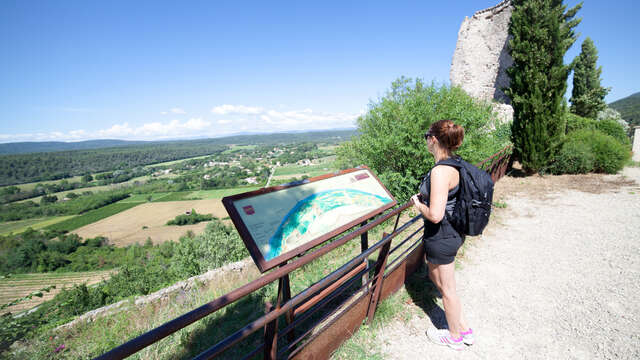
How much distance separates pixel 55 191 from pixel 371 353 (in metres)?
111

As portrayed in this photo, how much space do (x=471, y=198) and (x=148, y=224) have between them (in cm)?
5087

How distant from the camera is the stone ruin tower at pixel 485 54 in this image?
55.5ft

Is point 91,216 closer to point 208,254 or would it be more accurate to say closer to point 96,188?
point 96,188

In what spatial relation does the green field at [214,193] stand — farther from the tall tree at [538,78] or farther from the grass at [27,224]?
the tall tree at [538,78]

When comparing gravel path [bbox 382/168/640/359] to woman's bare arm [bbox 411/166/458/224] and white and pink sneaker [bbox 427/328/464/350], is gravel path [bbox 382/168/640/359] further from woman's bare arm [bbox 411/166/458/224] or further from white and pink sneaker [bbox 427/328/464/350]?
woman's bare arm [bbox 411/166/458/224]

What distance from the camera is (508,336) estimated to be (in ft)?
8.08

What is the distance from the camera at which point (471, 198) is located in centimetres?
189

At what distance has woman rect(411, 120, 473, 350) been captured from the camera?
1805 mm

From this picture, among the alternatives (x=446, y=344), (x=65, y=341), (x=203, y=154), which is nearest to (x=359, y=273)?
(x=446, y=344)

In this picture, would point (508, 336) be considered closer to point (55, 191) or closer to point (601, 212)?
point (601, 212)

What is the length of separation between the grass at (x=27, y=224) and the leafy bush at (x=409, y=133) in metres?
68.1

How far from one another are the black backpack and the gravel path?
4.36 feet

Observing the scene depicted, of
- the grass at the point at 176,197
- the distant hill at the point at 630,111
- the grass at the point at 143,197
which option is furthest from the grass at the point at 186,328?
the grass at the point at 143,197

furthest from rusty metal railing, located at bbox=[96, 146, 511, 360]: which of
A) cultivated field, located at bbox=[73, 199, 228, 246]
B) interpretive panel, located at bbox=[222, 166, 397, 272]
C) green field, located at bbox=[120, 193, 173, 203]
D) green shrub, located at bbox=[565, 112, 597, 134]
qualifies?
green field, located at bbox=[120, 193, 173, 203]
